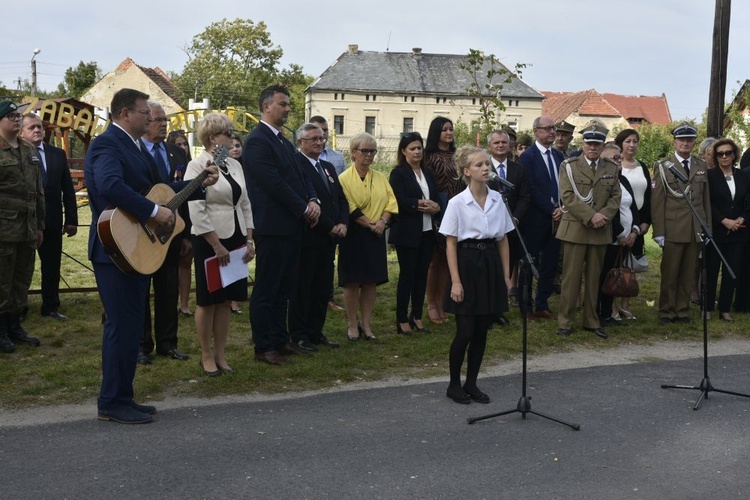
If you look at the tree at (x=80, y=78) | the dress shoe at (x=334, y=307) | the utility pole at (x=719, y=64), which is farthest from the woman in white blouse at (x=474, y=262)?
the tree at (x=80, y=78)

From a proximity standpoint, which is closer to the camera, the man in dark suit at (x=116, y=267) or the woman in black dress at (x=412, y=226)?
the man in dark suit at (x=116, y=267)

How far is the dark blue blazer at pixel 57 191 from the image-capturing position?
994 cm

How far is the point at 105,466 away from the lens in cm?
547

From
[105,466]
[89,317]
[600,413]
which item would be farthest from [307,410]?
[89,317]

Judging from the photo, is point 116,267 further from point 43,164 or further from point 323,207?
point 43,164

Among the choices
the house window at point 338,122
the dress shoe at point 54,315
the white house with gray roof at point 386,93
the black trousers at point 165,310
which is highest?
the white house with gray roof at point 386,93

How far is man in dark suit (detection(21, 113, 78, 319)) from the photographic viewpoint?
984 cm

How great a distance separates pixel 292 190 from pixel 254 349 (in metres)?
1.58

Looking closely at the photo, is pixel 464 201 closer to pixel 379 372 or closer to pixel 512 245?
pixel 379 372

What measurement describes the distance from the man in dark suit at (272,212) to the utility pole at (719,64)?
29.9 feet

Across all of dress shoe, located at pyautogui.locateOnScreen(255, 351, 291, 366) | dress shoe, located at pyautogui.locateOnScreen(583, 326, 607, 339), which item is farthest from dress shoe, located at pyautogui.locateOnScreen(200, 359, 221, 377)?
dress shoe, located at pyautogui.locateOnScreen(583, 326, 607, 339)

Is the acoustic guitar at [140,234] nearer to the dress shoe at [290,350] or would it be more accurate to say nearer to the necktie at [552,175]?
the dress shoe at [290,350]

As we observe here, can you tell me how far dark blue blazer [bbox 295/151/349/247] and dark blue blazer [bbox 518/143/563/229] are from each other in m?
2.79

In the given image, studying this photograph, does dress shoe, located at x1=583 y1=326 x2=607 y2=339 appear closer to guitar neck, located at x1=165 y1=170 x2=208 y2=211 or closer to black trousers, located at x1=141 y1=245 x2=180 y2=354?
black trousers, located at x1=141 y1=245 x2=180 y2=354
